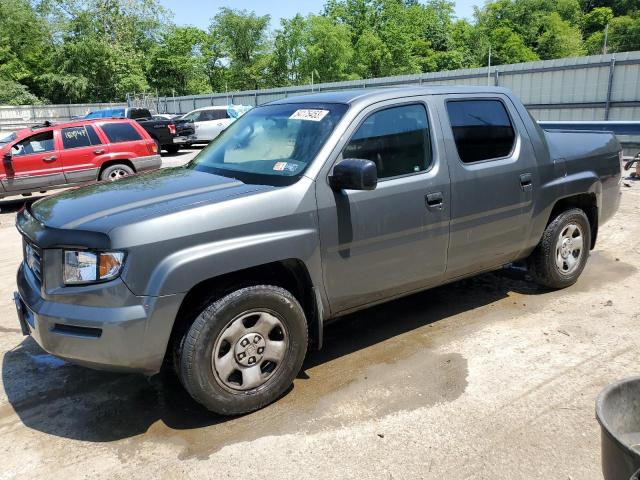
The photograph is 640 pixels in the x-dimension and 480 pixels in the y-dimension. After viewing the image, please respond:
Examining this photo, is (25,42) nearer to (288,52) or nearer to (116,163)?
(288,52)

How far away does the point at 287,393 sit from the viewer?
3543 mm

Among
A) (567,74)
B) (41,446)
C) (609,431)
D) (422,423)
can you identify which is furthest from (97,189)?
(567,74)

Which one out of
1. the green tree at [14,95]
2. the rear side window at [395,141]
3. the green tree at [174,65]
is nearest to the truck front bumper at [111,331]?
the rear side window at [395,141]

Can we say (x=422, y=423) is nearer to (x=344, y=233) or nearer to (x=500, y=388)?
(x=500, y=388)

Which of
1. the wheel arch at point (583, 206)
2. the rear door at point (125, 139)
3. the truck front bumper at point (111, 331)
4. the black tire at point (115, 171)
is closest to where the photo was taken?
the truck front bumper at point (111, 331)

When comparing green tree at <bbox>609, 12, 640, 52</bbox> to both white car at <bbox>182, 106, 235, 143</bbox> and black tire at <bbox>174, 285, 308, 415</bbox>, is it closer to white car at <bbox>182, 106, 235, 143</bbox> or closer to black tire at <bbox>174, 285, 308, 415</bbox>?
white car at <bbox>182, 106, 235, 143</bbox>

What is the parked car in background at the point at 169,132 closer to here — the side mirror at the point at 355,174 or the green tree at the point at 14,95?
the side mirror at the point at 355,174

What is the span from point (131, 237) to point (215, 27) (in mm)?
82740

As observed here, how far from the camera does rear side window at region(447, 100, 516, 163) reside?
13.5 feet

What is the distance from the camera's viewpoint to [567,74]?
60.0 ft

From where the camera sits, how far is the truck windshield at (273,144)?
11.6 ft

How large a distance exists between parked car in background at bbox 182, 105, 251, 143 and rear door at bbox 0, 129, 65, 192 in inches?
390

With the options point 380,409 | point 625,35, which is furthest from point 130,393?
point 625,35

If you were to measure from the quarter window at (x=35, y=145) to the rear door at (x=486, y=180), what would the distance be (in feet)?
31.6
